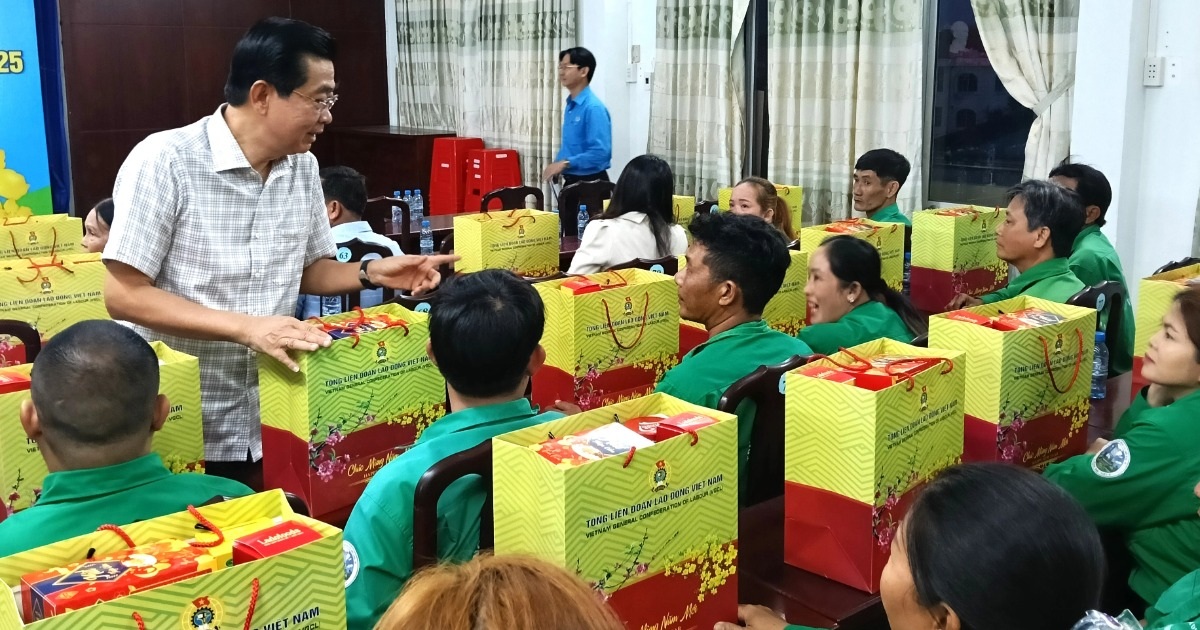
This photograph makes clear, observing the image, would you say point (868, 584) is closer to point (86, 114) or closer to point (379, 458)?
point (379, 458)

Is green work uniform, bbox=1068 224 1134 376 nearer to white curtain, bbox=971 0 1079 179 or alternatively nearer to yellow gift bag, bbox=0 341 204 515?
white curtain, bbox=971 0 1079 179

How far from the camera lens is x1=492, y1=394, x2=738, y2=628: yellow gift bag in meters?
1.22

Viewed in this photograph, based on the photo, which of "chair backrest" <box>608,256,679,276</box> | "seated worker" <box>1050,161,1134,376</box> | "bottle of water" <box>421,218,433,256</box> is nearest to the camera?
"seated worker" <box>1050,161,1134,376</box>

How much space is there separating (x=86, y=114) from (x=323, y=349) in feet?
22.6

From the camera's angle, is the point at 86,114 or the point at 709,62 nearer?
the point at 709,62

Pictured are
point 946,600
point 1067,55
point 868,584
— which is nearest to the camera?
point 946,600

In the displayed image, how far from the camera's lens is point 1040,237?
3111 millimetres

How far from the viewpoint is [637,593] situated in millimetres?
1307

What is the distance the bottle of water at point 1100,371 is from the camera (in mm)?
A: 2595

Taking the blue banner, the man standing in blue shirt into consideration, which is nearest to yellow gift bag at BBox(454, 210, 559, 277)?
the man standing in blue shirt

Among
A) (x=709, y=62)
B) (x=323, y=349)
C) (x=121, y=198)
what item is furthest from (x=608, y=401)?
(x=709, y=62)

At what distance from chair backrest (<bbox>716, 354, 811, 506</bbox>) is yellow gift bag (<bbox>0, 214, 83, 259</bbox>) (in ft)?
9.45

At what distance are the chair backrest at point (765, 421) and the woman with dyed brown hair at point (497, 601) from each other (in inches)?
42.3

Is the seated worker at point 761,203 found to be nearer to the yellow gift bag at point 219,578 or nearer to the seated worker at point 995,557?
the seated worker at point 995,557
